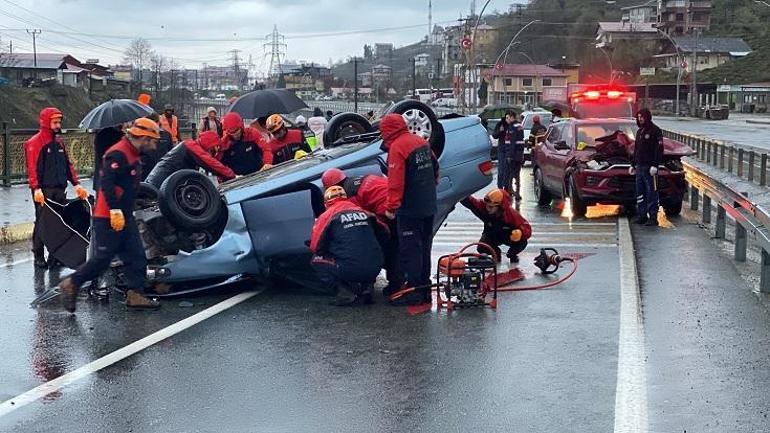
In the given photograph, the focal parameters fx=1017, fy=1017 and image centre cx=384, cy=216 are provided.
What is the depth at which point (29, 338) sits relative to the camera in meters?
7.66

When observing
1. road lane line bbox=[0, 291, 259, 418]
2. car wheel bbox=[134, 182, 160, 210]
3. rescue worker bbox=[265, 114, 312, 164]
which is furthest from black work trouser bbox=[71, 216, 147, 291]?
rescue worker bbox=[265, 114, 312, 164]

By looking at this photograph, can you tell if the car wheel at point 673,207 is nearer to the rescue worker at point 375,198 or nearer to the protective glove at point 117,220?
the rescue worker at point 375,198

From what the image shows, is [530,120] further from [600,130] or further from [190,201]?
[190,201]

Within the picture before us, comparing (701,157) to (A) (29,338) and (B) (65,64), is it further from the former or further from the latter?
(B) (65,64)

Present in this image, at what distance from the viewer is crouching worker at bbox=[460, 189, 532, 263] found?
35.0ft

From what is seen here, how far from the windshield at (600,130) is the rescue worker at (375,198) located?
8381mm

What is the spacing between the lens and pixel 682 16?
160 meters

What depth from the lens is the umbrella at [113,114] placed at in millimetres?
10695

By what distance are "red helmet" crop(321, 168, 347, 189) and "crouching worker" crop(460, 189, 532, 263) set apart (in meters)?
2.06

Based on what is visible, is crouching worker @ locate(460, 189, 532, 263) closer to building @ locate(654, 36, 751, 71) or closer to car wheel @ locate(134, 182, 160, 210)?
car wheel @ locate(134, 182, 160, 210)

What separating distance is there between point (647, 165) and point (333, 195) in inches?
277

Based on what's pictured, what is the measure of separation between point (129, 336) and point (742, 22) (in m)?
161

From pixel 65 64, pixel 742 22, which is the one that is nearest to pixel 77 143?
pixel 65 64

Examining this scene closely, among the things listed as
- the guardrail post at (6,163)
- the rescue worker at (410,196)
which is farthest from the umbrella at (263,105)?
the guardrail post at (6,163)
